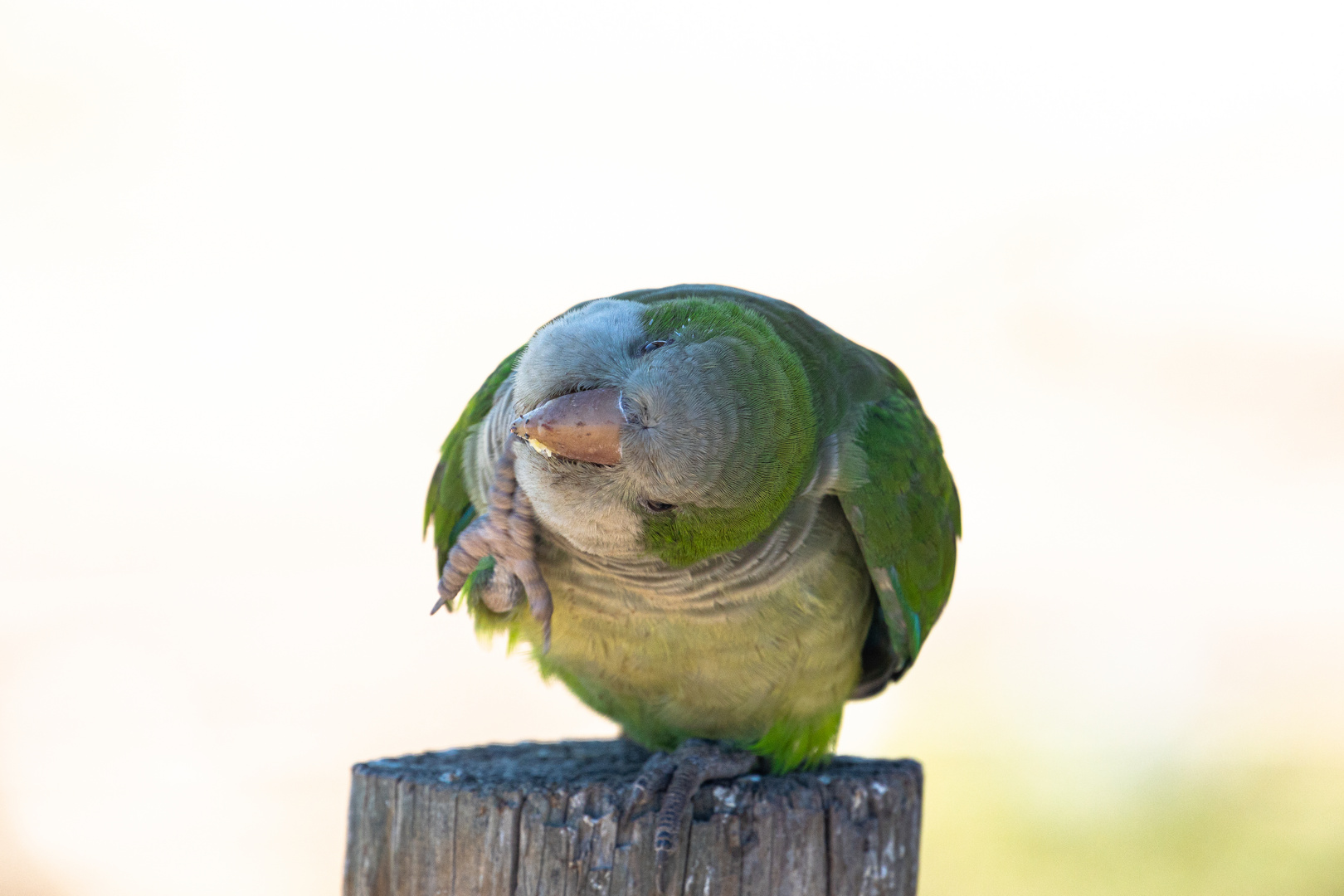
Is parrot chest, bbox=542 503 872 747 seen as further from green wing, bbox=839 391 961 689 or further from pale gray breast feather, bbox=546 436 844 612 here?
green wing, bbox=839 391 961 689

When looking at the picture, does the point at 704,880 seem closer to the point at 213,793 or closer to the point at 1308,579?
the point at 213,793

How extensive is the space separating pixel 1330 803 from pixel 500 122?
750 cm

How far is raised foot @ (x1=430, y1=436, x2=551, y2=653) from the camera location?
3.46 metres

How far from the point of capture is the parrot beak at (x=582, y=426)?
2.98 meters

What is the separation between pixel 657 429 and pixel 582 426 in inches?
7.2

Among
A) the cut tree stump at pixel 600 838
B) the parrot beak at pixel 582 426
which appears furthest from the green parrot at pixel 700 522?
the cut tree stump at pixel 600 838

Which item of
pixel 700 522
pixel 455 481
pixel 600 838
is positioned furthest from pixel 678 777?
pixel 455 481

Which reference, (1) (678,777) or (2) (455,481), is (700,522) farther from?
(2) (455,481)

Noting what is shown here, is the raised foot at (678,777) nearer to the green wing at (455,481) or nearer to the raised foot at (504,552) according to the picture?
the raised foot at (504,552)

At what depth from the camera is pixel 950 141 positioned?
984 centimetres

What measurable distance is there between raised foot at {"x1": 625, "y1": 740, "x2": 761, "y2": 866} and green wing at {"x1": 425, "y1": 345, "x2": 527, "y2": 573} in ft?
3.18

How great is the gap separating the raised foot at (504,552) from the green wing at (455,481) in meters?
0.31

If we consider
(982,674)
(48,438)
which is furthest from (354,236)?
(982,674)

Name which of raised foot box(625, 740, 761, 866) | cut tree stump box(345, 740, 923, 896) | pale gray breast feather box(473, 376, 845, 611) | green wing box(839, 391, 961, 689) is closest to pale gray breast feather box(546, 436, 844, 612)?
pale gray breast feather box(473, 376, 845, 611)
